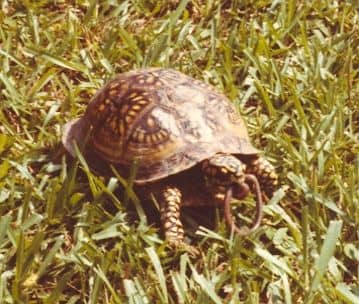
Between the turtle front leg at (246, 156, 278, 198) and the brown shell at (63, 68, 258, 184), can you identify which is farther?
the turtle front leg at (246, 156, 278, 198)

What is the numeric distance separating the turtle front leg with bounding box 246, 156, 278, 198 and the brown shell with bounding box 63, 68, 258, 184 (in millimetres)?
68

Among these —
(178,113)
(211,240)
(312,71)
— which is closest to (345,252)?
(211,240)

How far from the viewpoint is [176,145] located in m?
2.86

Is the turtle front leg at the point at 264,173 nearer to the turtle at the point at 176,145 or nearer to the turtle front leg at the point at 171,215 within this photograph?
the turtle at the point at 176,145

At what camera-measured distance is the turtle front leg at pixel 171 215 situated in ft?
9.22

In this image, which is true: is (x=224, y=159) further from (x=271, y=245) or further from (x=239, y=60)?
(x=239, y=60)

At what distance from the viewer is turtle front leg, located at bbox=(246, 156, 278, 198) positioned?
3002 millimetres

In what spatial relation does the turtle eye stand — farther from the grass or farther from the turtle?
the grass

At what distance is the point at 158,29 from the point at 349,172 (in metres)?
1.14

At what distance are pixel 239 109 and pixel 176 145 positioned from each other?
1.90ft

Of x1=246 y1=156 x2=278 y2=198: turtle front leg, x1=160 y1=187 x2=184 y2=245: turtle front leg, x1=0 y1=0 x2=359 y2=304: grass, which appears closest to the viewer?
x1=0 y1=0 x2=359 y2=304: grass

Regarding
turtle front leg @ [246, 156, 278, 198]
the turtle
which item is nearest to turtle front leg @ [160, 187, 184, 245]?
the turtle

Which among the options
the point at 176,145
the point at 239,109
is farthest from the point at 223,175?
the point at 239,109

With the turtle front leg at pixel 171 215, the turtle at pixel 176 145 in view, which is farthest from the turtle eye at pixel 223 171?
the turtle front leg at pixel 171 215
